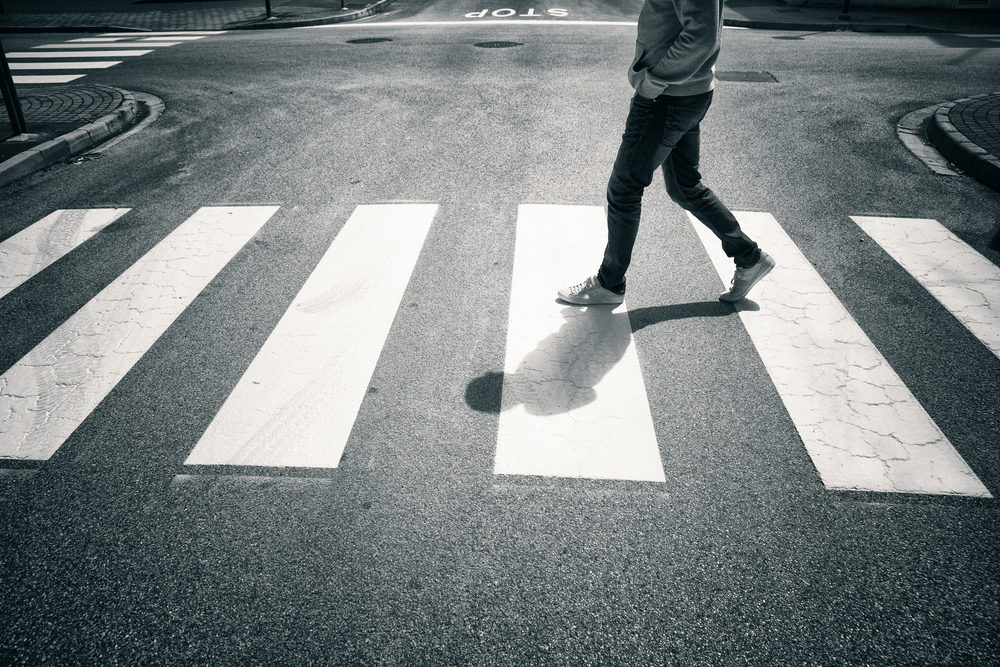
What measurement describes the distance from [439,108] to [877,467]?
678 centimetres

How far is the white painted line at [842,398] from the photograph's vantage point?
8.96 feet

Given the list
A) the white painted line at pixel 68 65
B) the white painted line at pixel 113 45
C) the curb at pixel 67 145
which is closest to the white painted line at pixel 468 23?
the white painted line at pixel 113 45

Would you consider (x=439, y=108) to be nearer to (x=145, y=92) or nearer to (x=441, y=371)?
(x=145, y=92)

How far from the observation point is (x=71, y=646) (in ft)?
6.88

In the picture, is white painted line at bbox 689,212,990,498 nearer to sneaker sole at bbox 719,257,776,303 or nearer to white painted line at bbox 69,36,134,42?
sneaker sole at bbox 719,257,776,303

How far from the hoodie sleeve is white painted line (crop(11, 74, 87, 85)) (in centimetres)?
1078

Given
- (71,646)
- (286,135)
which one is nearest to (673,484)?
(71,646)

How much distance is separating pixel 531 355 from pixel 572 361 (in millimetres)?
222

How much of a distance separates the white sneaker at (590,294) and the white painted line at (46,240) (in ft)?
11.9

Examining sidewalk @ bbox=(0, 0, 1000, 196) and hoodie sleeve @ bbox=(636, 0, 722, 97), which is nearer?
hoodie sleeve @ bbox=(636, 0, 722, 97)

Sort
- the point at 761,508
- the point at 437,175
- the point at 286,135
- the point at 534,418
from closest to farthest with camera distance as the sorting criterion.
A: 1. the point at 761,508
2. the point at 534,418
3. the point at 437,175
4. the point at 286,135

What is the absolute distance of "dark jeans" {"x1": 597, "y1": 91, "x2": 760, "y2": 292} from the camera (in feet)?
11.1

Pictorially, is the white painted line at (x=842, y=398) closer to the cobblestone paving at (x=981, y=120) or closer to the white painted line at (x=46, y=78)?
the cobblestone paving at (x=981, y=120)

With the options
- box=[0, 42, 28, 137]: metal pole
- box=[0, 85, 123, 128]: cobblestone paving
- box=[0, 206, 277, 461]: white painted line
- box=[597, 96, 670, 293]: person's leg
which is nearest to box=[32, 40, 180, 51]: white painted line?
box=[0, 85, 123, 128]: cobblestone paving
